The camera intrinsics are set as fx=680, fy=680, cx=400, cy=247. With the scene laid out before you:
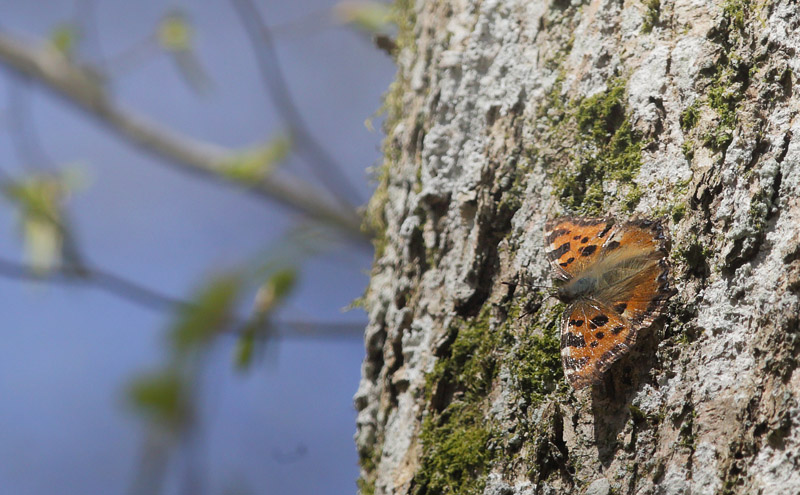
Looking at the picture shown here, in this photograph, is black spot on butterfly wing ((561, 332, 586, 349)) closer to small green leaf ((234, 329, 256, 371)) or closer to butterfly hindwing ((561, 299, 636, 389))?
butterfly hindwing ((561, 299, 636, 389))

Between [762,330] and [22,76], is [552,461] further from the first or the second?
[22,76]

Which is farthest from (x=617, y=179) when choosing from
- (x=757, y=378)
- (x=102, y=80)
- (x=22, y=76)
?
(x=22, y=76)

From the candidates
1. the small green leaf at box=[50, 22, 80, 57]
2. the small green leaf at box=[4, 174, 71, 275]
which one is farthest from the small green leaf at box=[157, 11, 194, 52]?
the small green leaf at box=[4, 174, 71, 275]

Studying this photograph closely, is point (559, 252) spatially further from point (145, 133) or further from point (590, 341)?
point (145, 133)

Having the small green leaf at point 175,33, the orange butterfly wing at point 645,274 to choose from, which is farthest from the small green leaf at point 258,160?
the orange butterfly wing at point 645,274

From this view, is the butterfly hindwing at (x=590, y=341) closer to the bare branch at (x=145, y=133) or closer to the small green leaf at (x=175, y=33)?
the small green leaf at (x=175, y=33)

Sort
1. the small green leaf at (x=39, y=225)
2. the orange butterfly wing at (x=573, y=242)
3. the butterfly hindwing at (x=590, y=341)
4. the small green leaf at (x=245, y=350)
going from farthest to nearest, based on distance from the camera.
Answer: the small green leaf at (x=39, y=225) < the small green leaf at (x=245, y=350) < the orange butterfly wing at (x=573, y=242) < the butterfly hindwing at (x=590, y=341)

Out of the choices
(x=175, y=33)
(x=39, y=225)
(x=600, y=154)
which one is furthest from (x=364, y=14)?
(x=600, y=154)
